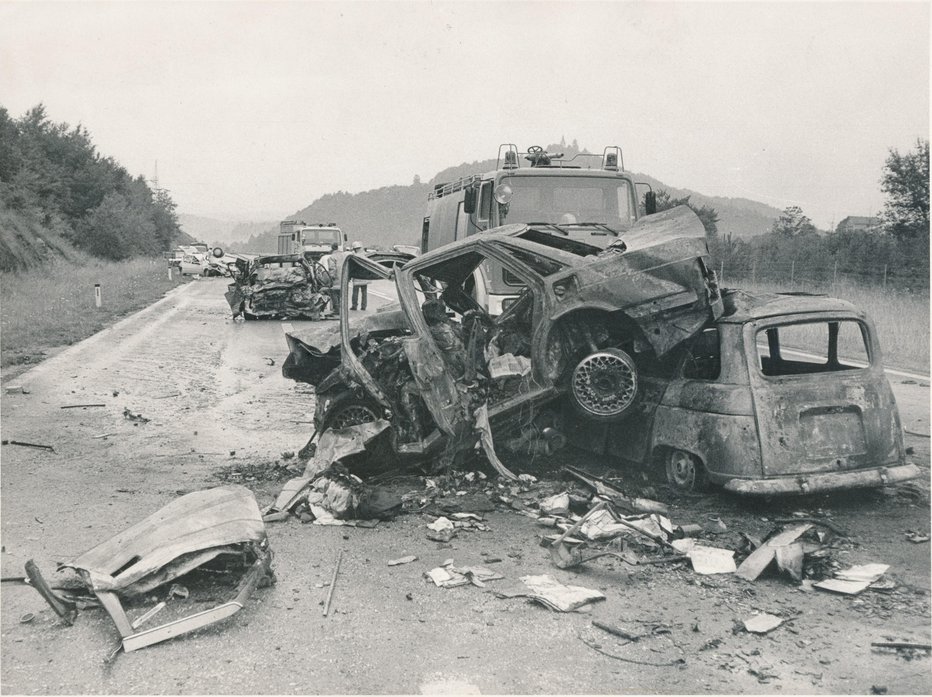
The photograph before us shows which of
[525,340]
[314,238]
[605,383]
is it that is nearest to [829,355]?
[605,383]

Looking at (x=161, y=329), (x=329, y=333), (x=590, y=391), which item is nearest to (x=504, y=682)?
(x=590, y=391)

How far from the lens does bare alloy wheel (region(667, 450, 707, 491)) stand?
5457 millimetres

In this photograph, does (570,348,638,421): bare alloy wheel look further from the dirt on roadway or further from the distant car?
the distant car

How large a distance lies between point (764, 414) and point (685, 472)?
0.73 metres

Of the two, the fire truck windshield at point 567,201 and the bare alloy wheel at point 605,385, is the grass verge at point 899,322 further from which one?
the bare alloy wheel at point 605,385

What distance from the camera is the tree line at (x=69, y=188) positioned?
37.8m

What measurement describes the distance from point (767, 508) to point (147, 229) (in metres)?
67.5

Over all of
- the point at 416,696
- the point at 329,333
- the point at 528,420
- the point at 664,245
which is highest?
the point at 664,245

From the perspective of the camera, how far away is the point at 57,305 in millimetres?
20516

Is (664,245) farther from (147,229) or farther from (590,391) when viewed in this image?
(147,229)

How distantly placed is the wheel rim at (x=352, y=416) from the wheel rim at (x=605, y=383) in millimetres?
1754

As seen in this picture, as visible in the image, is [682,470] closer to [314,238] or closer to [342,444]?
[342,444]

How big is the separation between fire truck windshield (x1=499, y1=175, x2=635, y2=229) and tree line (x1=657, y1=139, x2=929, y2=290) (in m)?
12.0

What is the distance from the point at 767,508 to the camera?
5414 mm
